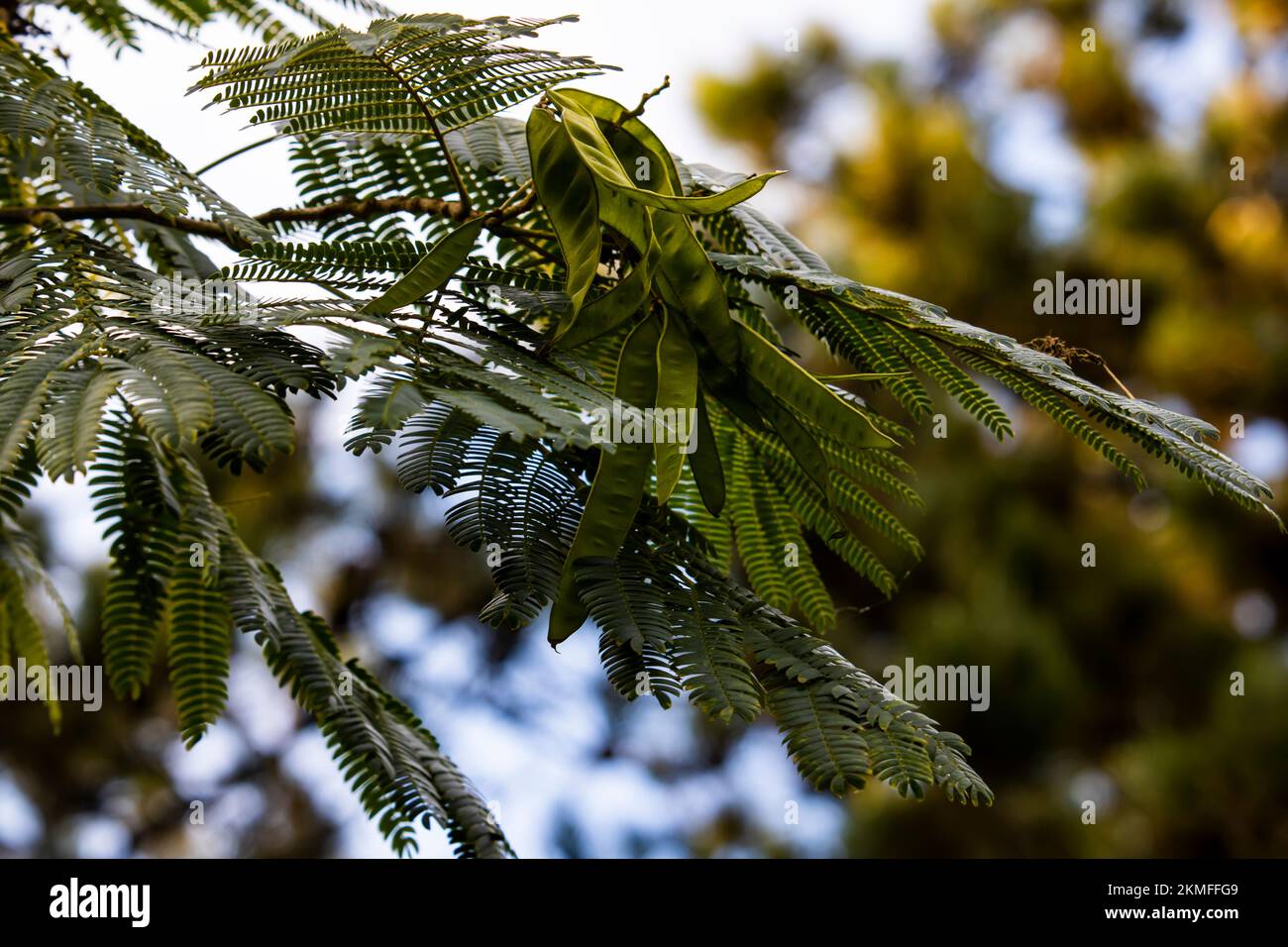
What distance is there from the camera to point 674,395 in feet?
3.78

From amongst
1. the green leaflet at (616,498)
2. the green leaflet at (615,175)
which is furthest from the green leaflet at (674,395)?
the green leaflet at (615,175)

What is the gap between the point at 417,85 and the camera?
128 cm

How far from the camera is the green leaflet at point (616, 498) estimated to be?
1156mm

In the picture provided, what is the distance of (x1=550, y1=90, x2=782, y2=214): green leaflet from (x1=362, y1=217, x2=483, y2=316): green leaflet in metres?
0.14

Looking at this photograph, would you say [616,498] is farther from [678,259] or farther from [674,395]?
[678,259]

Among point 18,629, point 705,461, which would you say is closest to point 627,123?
point 705,461

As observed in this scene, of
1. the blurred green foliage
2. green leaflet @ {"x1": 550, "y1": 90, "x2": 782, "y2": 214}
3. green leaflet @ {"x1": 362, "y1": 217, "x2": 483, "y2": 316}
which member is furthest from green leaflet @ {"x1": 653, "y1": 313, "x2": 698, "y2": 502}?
the blurred green foliage

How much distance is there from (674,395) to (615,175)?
0.24 m

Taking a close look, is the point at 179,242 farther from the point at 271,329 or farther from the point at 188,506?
the point at 271,329

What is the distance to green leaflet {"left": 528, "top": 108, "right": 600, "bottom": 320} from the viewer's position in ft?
3.92
